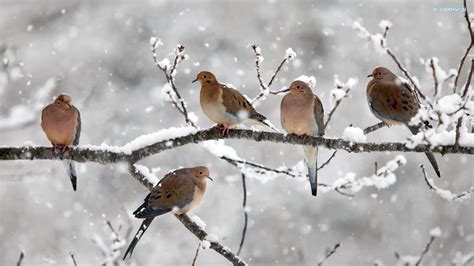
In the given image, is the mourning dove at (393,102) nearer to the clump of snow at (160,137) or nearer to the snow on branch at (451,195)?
the snow on branch at (451,195)

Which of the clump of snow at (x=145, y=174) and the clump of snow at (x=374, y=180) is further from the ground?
the clump of snow at (x=145, y=174)

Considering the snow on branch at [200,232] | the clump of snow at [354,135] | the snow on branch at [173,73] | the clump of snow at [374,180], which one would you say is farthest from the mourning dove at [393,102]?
the snow on branch at [200,232]

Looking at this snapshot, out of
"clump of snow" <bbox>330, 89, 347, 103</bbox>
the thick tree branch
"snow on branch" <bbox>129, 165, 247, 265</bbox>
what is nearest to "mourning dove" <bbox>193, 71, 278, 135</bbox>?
the thick tree branch

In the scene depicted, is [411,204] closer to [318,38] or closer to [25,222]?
[318,38]

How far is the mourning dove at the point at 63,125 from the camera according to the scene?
416 cm

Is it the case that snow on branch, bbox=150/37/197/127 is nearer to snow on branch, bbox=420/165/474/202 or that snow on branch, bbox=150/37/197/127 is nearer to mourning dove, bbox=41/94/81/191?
mourning dove, bbox=41/94/81/191

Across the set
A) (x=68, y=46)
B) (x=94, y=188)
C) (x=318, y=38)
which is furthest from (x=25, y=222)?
(x=318, y=38)

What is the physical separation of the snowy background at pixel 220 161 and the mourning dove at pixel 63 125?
5.21 metres

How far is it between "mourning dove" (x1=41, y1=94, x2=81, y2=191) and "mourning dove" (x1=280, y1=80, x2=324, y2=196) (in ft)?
4.56

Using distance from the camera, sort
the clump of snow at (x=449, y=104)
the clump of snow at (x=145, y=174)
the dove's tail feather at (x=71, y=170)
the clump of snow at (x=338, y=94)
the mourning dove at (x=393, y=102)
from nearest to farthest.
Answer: the clump of snow at (x=449, y=104) → the clump of snow at (x=338, y=94) → the clump of snow at (x=145, y=174) → the mourning dove at (x=393, y=102) → the dove's tail feather at (x=71, y=170)

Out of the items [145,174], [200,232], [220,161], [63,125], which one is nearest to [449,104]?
[200,232]

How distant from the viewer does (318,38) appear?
11.1 meters

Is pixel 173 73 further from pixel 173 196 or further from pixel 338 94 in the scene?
pixel 338 94

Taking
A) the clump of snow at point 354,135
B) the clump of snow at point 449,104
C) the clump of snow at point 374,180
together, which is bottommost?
the clump of snow at point 449,104
